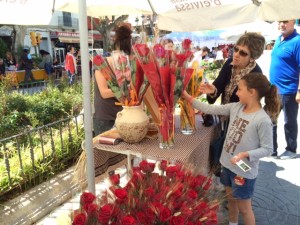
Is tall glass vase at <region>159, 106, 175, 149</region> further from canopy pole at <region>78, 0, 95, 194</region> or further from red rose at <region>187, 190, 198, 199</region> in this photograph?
red rose at <region>187, 190, 198, 199</region>

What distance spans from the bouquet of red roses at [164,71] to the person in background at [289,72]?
7.91ft

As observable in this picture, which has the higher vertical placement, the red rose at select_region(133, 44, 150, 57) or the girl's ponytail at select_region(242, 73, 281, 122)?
the red rose at select_region(133, 44, 150, 57)

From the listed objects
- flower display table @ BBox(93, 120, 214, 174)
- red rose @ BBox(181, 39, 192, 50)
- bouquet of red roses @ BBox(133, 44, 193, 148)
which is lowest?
flower display table @ BBox(93, 120, 214, 174)

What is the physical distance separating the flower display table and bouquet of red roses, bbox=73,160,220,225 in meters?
0.61

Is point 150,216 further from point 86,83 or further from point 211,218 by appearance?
point 86,83

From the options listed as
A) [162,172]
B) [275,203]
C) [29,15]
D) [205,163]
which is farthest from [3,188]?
[275,203]

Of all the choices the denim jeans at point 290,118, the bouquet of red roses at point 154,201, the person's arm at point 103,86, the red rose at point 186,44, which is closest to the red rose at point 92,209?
the bouquet of red roses at point 154,201

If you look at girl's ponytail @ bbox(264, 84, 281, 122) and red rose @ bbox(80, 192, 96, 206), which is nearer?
red rose @ bbox(80, 192, 96, 206)

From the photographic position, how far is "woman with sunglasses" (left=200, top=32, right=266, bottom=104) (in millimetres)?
2342

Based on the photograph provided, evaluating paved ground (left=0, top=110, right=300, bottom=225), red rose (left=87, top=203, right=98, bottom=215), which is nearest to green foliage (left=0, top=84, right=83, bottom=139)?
paved ground (left=0, top=110, right=300, bottom=225)

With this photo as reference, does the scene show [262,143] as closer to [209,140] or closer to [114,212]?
[209,140]

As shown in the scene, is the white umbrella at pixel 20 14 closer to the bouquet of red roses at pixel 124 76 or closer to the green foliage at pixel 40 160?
the bouquet of red roses at pixel 124 76

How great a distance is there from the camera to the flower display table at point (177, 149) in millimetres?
1914

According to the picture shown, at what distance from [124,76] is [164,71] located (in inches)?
11.5
